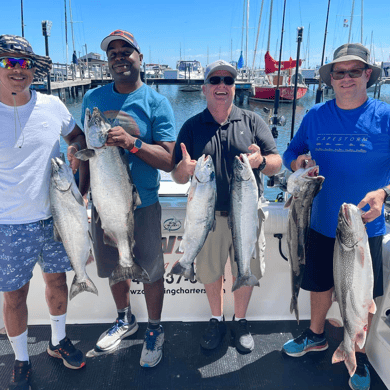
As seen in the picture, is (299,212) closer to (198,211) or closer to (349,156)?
(349,156)

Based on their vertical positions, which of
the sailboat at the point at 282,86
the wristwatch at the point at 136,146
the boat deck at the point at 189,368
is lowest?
the boat deck at the point at 189,368

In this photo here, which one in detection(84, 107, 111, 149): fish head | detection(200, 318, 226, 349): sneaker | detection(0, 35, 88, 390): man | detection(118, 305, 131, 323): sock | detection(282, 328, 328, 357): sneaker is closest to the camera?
detection(84, 107, 111, 149): fish head

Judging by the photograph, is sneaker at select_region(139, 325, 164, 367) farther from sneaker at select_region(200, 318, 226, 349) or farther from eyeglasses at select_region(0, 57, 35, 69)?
eyeglasses at select_region(0, 57, 35, 69)

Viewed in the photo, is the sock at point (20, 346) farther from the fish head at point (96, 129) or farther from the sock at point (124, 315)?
the fish head at point (96, 129)

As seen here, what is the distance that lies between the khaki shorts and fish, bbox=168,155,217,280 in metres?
0.33

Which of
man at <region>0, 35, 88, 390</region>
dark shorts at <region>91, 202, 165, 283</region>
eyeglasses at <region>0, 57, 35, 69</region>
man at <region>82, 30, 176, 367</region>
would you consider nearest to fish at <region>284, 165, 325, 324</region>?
man at <region>82, 30, 176, 367</region>

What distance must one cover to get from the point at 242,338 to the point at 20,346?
186cm

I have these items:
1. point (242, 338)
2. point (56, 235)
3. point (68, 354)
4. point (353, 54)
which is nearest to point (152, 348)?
point (68, 354)

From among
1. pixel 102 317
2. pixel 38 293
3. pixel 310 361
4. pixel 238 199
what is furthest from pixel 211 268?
pixel 38 293

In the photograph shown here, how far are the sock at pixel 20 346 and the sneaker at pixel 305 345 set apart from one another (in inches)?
86.0

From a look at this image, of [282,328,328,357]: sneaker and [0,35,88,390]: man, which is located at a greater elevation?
[0,35,88,390]: man

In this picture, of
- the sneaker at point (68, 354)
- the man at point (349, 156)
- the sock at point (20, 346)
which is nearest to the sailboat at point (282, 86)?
the man at point (349, 156)

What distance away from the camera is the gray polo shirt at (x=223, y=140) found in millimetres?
2680

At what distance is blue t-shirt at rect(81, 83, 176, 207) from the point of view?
2.57 meters
